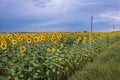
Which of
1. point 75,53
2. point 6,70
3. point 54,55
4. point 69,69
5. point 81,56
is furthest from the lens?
point 81,56

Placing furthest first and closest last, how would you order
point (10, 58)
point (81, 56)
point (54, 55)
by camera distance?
point (81, 56), point (54, 55), point (10, 58)

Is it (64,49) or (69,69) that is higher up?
(64,49)

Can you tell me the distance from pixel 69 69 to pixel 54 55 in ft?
3.74

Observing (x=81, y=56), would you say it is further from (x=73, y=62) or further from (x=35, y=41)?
(x=35, y=41)

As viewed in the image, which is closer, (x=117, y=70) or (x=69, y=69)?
(x=117, y=70)

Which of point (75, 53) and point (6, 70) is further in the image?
point (75, 53)

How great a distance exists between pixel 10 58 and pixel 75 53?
8.81 feet

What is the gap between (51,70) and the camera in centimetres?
738

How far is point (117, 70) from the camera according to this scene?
24.8 feet

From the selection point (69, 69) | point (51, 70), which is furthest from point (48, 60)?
point (69, 69)

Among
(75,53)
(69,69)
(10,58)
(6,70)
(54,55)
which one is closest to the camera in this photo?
(6,70)

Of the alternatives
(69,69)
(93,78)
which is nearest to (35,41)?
(69,69)

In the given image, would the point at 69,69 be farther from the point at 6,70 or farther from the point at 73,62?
the point at 6,70

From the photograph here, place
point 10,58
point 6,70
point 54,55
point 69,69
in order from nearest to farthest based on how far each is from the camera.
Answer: point 6,70 → point 10,58 → point 54,55 → point 69,69
